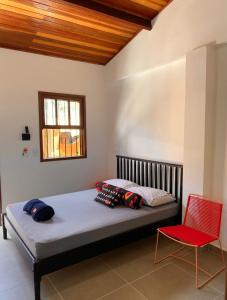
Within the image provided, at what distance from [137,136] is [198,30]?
1850 millimetres

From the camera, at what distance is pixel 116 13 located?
303 cm

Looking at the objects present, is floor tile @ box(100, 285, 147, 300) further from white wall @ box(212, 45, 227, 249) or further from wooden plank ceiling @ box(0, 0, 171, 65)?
wooden plank ceiling @ box(0, 0, 171, 65)

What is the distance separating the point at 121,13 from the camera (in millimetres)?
3064

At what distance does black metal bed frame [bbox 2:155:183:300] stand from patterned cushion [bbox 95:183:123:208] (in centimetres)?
47

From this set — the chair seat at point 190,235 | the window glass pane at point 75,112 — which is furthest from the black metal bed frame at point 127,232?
the window glass pane at point 75,112

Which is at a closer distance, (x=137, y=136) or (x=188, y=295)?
(x=188, y=295)

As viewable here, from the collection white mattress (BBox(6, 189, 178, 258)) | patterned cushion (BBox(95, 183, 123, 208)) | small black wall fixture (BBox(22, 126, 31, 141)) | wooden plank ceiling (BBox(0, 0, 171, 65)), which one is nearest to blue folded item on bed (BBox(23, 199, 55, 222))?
white mattress (BBox(6, 189, 178, 258))

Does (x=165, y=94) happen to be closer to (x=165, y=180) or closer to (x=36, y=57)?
(x=165, y=180)

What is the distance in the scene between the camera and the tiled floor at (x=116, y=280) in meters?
2.06

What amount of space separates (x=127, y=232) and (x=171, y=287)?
0.68 meters

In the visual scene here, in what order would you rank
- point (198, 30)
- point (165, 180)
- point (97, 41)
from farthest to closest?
point (97, 41), point (165, 180), point (198, 30)

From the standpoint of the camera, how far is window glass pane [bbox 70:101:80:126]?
14.2 feet

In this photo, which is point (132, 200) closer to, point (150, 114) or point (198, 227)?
point (198, 227)

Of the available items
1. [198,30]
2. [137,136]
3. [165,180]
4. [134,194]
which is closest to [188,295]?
[134,194]
